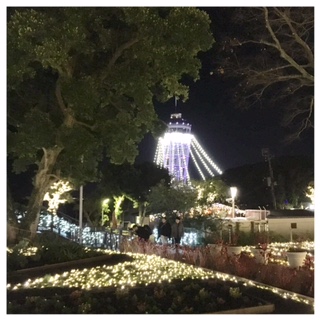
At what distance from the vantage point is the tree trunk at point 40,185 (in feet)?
39.8

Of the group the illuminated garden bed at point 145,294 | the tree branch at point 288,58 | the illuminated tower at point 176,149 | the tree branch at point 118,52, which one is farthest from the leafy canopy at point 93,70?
the illuminated tower at point 176,149

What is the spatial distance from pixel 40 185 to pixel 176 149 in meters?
28.2

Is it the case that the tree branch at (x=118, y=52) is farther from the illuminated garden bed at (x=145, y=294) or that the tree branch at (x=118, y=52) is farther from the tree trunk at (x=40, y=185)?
the illuminated garden bed at (x=145, y=294)

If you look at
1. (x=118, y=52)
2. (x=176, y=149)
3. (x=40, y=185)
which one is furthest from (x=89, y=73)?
(x=176, y=149)

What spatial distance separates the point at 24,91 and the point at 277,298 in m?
8.63

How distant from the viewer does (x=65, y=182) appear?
14836mm

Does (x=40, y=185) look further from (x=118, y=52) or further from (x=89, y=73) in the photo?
(x=118, y=52)

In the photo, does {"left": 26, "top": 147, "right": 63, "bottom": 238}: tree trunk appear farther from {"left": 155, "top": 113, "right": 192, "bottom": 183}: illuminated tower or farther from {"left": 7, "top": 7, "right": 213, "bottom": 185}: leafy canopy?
{"left": 155, "top": 113, "right": 192, "bottom": 183}: illuminated tower

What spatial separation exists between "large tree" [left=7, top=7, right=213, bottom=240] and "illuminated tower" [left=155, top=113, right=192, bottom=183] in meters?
25.4

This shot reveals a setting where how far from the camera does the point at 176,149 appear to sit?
40250 mm

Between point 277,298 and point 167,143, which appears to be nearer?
point 277,298

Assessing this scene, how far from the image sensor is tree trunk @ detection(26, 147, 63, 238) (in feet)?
39.8

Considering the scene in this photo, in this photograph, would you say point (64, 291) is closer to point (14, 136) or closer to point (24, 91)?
point (14, 136)

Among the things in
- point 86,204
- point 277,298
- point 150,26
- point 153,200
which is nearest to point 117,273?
point 277,298
